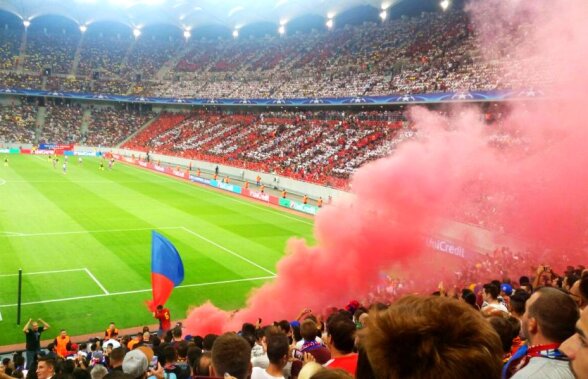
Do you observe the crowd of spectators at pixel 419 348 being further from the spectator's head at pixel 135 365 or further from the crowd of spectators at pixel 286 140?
the crowd of spectators at pixel 286 140

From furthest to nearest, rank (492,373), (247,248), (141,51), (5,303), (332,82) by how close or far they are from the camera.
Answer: (141,51), (332,82), (247,248), (5,303), (492,373)

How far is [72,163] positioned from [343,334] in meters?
58.8

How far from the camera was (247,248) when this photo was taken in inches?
971

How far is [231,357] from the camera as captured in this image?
369 centimetres

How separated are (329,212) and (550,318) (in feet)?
51.7

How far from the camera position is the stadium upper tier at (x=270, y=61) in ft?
137

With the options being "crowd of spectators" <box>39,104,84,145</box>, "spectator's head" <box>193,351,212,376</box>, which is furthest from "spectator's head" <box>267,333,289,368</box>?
"crowd of spectators" <box>39,104,84,145</box>

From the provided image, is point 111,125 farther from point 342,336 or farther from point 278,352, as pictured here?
point 342,336

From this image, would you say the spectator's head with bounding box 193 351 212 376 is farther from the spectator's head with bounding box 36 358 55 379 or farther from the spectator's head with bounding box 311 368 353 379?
the spectator's head with bounding box 311 368 353 379

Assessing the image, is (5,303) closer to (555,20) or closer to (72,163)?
(555,20)

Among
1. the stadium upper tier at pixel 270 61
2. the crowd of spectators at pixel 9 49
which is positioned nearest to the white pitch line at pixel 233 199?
the stadium upper tier at pixel 270 61

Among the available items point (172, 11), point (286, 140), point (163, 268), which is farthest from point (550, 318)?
point (172, 11)

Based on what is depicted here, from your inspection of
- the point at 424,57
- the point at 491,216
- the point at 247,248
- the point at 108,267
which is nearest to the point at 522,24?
the point at 424,57

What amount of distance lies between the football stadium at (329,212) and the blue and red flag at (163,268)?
Answer: 0.14 feet
